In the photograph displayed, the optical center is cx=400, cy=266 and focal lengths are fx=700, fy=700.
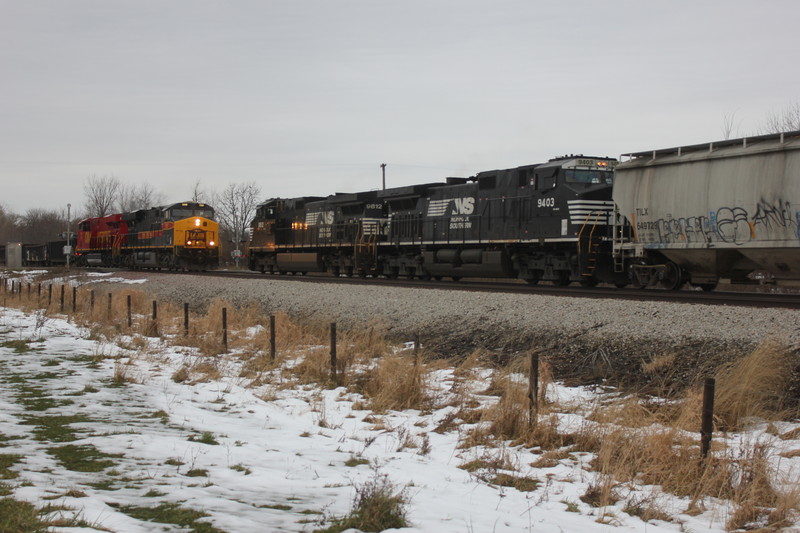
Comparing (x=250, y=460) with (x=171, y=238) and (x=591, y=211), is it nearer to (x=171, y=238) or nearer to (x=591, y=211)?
(x=591, y=211)

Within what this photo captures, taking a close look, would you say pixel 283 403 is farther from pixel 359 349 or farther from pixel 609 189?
pixel 609 189

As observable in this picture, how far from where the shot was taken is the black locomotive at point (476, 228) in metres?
19.3

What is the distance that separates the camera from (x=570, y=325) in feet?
38.2

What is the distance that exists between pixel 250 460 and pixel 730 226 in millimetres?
12142

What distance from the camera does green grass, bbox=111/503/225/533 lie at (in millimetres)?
4574

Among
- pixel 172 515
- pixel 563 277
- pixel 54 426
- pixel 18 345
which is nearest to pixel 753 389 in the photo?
pixel 172 515

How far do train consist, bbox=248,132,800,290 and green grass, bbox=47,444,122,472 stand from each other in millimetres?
12901

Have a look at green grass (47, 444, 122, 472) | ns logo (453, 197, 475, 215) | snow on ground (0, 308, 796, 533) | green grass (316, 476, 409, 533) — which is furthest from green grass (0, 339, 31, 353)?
ns logo (453, 197, 475, 215)

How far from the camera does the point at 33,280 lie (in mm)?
36656

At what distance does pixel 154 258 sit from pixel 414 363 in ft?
106

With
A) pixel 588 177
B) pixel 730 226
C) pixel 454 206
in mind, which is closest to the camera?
pixel 730 226

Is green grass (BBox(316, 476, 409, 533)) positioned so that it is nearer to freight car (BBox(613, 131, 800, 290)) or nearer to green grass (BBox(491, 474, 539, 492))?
green grass (BBox(491, 474, 539, 492))

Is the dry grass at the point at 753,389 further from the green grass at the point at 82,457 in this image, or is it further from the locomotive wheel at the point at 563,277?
the locomotive wheel at the point at 563,277

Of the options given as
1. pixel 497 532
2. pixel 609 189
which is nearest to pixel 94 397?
pixel 497 532
